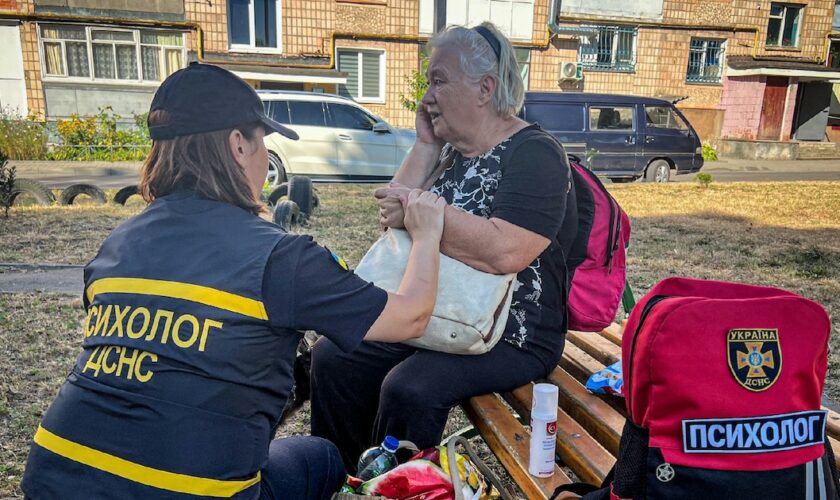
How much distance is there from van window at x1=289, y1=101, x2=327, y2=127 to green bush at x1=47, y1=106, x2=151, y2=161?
6.55 m

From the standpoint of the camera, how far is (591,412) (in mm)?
2076

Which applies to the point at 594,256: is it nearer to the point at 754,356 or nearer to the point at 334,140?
the point at 754,356

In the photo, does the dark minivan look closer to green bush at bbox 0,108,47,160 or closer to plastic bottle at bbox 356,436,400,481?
plastic bottle at bbox 356,436,400,481

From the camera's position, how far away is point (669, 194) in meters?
11.0

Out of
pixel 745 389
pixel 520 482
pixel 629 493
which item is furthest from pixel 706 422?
pixel 520 482

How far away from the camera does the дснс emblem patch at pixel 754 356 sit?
1354 mm

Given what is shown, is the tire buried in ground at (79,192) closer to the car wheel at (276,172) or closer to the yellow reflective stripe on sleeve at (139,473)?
the car wheel at (276,172)

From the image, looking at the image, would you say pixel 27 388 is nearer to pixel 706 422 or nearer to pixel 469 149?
pixel 469 149

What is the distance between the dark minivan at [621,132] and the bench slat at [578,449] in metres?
11.9

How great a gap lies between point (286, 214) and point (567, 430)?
5420mm

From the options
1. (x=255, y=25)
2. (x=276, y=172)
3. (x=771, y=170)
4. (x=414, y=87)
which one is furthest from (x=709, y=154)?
(x=276, y=172)

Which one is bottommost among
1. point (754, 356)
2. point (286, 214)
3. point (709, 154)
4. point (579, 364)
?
point (709, 154)

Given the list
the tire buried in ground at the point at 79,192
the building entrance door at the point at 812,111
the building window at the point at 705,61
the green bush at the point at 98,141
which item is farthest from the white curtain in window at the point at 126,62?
the building entrance door at the point at 812,111

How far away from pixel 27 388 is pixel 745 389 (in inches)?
134
